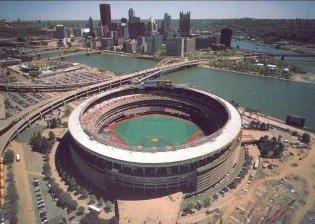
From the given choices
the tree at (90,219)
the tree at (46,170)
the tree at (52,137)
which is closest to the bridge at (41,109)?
the tree at (52,137)

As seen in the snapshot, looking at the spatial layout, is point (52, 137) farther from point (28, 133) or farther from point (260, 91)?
point (260, 91)

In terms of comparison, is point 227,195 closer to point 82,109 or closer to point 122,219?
point 122,219

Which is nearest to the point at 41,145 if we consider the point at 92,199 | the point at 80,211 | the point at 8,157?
the point at 8,157

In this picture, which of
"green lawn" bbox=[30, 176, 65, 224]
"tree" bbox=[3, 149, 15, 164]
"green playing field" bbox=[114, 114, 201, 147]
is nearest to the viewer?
"green lawn" bbox=[30, 176, 65, 224]

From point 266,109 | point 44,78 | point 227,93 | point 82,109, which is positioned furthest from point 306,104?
point 44,78

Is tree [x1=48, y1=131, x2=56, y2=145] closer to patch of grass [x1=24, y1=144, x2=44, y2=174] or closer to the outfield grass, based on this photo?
patch of grass [x1=24, y1=144, x2=44, y2=174]

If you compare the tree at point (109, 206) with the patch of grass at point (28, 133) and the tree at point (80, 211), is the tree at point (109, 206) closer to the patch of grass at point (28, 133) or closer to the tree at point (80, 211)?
the tree at point (80, 211)

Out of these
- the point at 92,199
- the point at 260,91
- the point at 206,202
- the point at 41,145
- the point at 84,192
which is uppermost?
→ the point at 260,91

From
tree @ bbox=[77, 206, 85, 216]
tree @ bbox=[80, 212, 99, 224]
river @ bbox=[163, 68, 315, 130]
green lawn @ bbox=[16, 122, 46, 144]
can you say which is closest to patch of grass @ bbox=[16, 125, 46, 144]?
green lawn @ bbox=[16, 122, 46, 144]
